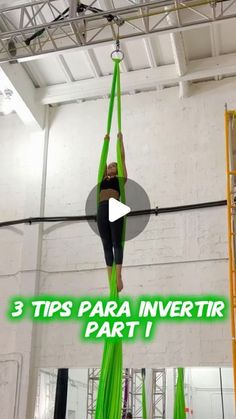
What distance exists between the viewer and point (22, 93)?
783 cm

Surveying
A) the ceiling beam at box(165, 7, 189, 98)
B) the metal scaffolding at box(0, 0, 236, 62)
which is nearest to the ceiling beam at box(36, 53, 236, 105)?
the ceiling beam at box(165, 7, 189, 98)

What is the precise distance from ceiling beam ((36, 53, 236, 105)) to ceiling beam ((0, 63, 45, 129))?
0.20m

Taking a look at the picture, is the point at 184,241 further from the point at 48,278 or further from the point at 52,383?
the point at 52,383

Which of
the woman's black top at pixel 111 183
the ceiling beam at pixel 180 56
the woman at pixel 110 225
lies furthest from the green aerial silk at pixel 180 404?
the ceiling beam at pixel 180 56

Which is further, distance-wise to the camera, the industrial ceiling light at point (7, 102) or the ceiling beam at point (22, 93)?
the industrial ceiling light at point (7, 102)

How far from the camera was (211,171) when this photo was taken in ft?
24.0

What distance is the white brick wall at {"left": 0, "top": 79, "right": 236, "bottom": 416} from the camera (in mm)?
6746

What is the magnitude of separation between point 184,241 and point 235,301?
4.73 feet

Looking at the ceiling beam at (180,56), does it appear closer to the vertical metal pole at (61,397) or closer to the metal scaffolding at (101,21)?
the metal scaffolding at (101,21)

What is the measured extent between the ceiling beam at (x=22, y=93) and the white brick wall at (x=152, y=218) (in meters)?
0.30

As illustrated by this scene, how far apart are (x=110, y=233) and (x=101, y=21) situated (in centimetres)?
329

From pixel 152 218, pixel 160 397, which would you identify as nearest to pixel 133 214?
pixel 152 218

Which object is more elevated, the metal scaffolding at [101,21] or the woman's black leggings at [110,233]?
the metal scaffolding at [101,21]

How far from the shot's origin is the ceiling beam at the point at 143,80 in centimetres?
751
